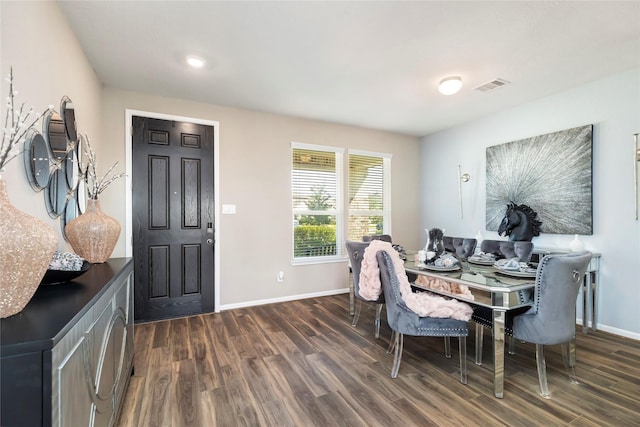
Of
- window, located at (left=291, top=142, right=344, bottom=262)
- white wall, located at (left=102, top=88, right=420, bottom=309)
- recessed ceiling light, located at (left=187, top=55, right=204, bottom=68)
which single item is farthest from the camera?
window, located at (left=291, top=142, right=344, bottom=262)

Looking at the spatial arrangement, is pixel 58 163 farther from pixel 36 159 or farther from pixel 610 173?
pixel 610 173

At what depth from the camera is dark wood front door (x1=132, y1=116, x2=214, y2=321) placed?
3.33 metres

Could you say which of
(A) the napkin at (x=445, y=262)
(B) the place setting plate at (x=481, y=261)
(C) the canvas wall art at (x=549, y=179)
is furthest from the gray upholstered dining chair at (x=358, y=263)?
(C) the canvas wall art at (x=549, y=179)

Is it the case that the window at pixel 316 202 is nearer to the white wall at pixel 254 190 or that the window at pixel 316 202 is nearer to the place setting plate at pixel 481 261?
the white wall at pixel 254 190

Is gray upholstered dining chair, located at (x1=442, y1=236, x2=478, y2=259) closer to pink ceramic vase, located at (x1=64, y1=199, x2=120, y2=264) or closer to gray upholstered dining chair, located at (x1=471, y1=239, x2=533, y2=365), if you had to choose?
gray upholstered dining chair, located at (x1=471, y1=239, x2=533, y2=365)

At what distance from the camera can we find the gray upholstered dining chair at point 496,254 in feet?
7.00

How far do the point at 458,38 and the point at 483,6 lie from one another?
0.34m

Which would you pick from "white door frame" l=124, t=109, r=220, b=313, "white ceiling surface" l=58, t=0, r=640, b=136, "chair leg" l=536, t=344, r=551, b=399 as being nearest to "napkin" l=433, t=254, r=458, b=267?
"chair leg" l=536, t=344, r=551, b=399

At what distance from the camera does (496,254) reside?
3.11 meters

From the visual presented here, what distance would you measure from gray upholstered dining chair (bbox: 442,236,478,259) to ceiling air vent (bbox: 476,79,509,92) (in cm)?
171

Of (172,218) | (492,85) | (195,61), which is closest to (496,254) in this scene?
(492,85)

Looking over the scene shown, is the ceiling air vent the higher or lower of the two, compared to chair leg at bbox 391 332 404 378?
higher

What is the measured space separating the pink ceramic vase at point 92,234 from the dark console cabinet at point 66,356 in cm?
30

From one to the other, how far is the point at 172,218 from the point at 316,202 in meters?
1.99
